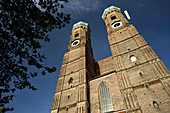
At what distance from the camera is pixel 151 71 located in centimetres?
1567

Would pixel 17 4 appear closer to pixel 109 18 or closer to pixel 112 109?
pixel 112 109

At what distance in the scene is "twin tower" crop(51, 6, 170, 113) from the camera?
44.3ft

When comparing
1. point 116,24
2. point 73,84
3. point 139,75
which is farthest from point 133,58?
point 116,24

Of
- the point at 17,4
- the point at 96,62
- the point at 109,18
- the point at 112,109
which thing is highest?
the point at 109,18

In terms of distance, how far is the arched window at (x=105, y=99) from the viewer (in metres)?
15.2

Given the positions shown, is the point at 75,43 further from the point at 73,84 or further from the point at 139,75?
the point at 139,75

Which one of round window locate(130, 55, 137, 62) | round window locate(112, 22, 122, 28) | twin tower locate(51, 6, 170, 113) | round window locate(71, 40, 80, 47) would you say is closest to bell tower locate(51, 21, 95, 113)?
twin tower locate(51, 6, 170, 113)

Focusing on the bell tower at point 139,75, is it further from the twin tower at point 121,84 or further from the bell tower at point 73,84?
the bell tower at point 73,84

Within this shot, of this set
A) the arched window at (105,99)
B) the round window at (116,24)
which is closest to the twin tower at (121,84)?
the arched window at (105,99)

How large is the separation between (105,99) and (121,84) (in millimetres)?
2937

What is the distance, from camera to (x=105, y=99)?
53.2 ft

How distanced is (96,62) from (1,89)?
2376 cm

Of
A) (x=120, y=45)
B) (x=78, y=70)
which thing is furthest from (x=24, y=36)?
(x=120, y=45)

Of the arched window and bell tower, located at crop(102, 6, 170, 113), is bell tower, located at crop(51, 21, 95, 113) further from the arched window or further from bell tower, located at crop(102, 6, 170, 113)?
bell tower, located at crop(102, 6, 170, 113)
